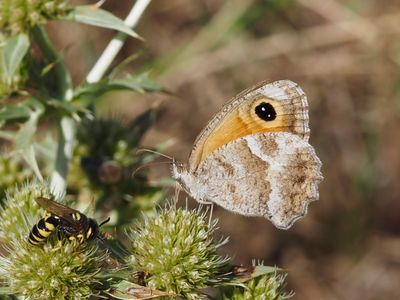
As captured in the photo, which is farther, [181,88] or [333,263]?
[181,88]

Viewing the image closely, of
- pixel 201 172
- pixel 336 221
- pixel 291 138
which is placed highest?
pixel 291 138

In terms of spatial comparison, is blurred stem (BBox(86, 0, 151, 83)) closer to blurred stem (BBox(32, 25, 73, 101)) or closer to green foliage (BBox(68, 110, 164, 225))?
blurred stem (BBox(32, 25, 73, 101))

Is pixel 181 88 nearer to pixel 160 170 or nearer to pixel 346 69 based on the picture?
pixel 160 170

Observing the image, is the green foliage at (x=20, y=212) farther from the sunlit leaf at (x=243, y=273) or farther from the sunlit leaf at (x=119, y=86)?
the sunlit leaf at (x=243, y=273)

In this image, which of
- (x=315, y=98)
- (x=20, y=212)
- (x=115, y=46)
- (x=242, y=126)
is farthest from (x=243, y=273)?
(x=315, y=98)

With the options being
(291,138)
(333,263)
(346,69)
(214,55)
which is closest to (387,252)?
(333,263)

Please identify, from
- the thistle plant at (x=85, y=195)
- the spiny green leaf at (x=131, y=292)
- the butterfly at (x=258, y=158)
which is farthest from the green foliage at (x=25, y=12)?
the spiny green leaf at (x=131, y=292)

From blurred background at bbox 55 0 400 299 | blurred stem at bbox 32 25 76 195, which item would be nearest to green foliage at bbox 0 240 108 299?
blurred stem at bbox 32 25 76 195
